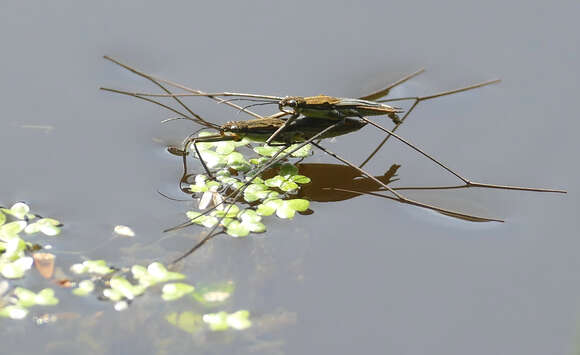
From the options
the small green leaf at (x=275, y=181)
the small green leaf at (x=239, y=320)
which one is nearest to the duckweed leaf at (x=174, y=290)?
the small green leaf at (x=239, y=320)

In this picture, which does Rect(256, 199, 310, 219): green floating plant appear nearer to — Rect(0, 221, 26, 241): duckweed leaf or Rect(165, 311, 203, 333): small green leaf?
Rect(165, 311, 203, 333): small green leaf

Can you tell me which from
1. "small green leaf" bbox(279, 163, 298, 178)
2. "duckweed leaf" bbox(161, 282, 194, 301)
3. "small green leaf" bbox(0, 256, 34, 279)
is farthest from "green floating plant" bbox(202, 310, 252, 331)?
"small green leaf" bbox(279, 163, 298, 178)

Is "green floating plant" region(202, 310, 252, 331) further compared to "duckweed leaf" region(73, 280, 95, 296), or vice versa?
"duckweed leaf" region(73, 280, 95, 296)

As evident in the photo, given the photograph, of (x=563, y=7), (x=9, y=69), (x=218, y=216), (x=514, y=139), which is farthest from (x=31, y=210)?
(x=563, y=7)

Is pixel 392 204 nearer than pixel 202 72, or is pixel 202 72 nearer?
pixel 392 204

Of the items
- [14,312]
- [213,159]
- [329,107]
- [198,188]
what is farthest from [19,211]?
[329,107]

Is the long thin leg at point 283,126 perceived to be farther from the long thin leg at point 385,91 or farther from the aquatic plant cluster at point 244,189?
the long thin leg at point 385,91

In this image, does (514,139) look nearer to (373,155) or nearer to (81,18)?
(373,155)
